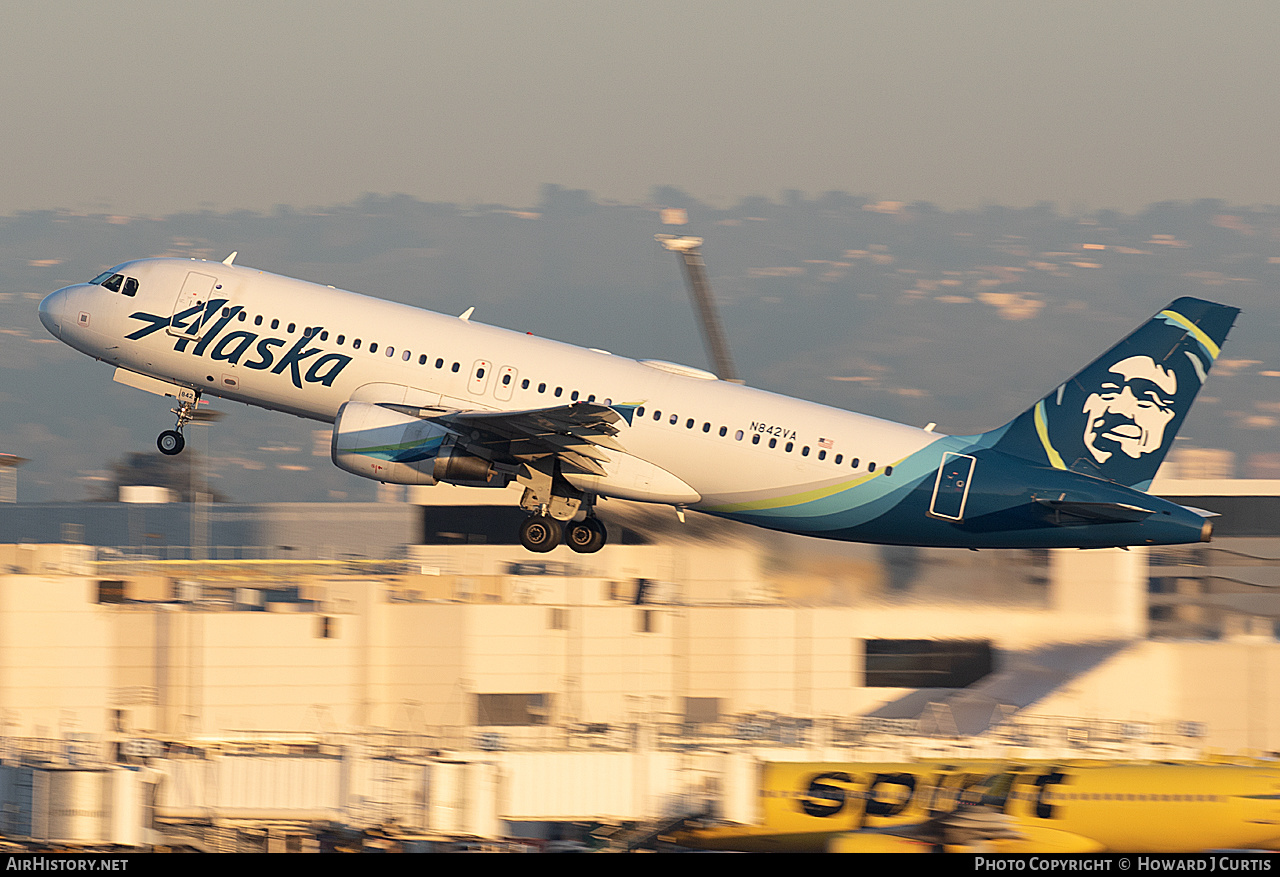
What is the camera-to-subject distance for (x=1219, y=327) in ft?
137

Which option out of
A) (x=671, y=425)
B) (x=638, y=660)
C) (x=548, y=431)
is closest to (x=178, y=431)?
(x=548, y=431)

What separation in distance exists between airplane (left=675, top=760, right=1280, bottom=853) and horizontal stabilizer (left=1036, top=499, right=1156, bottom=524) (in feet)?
39.0

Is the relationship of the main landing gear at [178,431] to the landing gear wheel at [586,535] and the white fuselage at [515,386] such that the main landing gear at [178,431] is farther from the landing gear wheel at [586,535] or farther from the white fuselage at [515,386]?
the landing gear wheel at [586,535]

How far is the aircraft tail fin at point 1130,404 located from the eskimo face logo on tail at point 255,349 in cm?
1777

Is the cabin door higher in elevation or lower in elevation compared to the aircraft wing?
lower

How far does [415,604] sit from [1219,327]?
35.0 m

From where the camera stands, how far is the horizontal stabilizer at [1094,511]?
39594mm

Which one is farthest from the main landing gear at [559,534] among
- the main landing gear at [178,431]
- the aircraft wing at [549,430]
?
the main landing gear at [178,431]

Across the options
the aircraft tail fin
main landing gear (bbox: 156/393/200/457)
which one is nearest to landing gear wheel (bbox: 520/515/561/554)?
main landing gear (bbox: 156/393/200/457)

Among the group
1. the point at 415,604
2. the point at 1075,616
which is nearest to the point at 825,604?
the point at 1075,616

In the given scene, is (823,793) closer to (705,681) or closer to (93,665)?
(705,681)

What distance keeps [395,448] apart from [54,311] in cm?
1148

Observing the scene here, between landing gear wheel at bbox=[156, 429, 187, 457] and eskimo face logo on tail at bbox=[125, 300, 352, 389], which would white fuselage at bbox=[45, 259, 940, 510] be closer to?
eskimo face logo on tail at bbox=[125, 300, 352, 389]

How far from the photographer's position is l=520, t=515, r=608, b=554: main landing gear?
1689 inches
